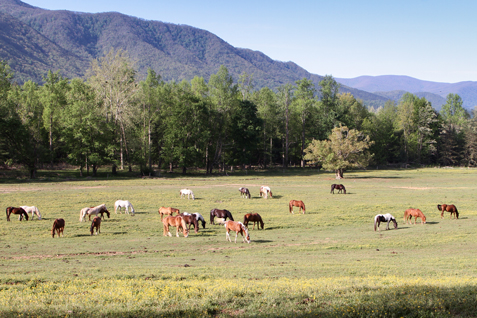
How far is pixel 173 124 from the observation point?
74438 mm

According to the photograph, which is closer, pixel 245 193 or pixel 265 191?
pixel 265 191

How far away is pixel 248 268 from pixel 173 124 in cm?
6286

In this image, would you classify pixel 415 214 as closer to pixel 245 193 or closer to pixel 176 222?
pixel 176 222

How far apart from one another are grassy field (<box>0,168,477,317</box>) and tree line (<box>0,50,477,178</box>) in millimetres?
37456

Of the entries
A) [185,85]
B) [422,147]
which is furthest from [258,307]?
[422,147]

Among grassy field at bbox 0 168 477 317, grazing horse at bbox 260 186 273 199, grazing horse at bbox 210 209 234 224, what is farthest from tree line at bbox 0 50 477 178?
grazing horse at bbox 210 209 234 224

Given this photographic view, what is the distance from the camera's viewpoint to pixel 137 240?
20203 millimetres

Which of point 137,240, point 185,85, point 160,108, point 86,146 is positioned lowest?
point 137,240

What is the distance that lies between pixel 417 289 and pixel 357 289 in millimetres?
1589

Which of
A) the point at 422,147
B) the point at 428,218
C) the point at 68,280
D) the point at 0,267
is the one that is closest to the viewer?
the point at 68,280

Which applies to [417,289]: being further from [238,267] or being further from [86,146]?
[86,146]

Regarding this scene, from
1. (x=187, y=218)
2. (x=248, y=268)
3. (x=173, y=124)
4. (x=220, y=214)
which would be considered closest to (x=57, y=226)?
(x=187, y=218)

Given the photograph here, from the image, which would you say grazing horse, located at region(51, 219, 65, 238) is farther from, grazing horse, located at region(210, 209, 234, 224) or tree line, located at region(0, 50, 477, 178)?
tree line, located at region(0, 50, 477, 178)

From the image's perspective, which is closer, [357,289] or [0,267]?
[357,289]
